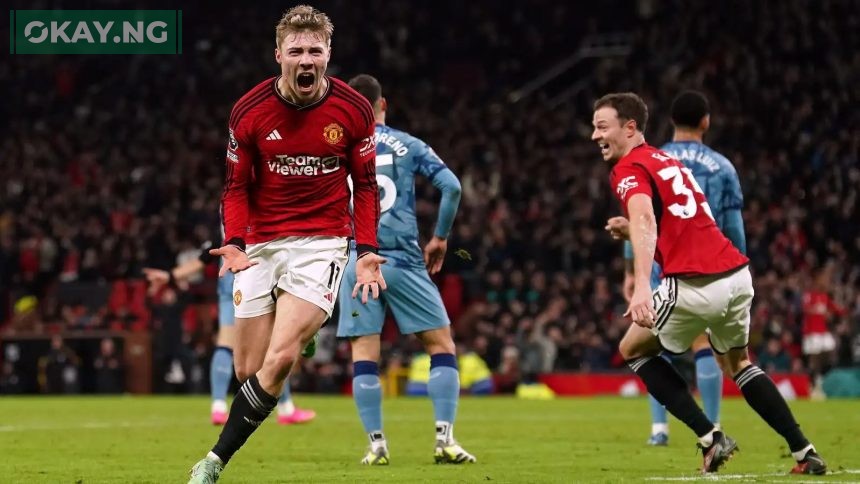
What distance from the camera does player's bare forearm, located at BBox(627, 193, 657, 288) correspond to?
25.2 feet

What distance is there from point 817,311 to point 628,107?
16.4 m

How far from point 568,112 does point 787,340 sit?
448 inches

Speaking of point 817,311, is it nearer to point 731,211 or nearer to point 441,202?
point 731,211

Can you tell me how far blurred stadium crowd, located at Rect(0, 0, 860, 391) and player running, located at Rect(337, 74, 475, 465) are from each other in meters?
15.4

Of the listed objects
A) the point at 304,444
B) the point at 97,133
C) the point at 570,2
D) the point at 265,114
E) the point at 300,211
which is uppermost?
the point at 570,2

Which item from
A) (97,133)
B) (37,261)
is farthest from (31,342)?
(97,133)

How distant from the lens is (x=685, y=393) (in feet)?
27.5

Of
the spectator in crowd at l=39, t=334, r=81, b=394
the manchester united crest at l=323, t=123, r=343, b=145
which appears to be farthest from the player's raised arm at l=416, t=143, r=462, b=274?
the spectator in crowd at l=39, t=334, r=81, b=394

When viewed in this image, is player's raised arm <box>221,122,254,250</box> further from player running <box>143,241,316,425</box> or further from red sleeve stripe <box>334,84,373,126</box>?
player running <box>143,241,316,425</box>

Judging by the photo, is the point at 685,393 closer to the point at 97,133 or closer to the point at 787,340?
the point at 787,340

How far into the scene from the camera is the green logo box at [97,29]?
73.9 ft

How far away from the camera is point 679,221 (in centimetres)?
823

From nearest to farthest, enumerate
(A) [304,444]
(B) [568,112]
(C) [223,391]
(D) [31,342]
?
(A) [304,444] < (C) [223,391] < (D) [31,342] < (B) [568,112]

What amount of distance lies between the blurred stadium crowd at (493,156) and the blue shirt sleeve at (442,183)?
15.4 metres
